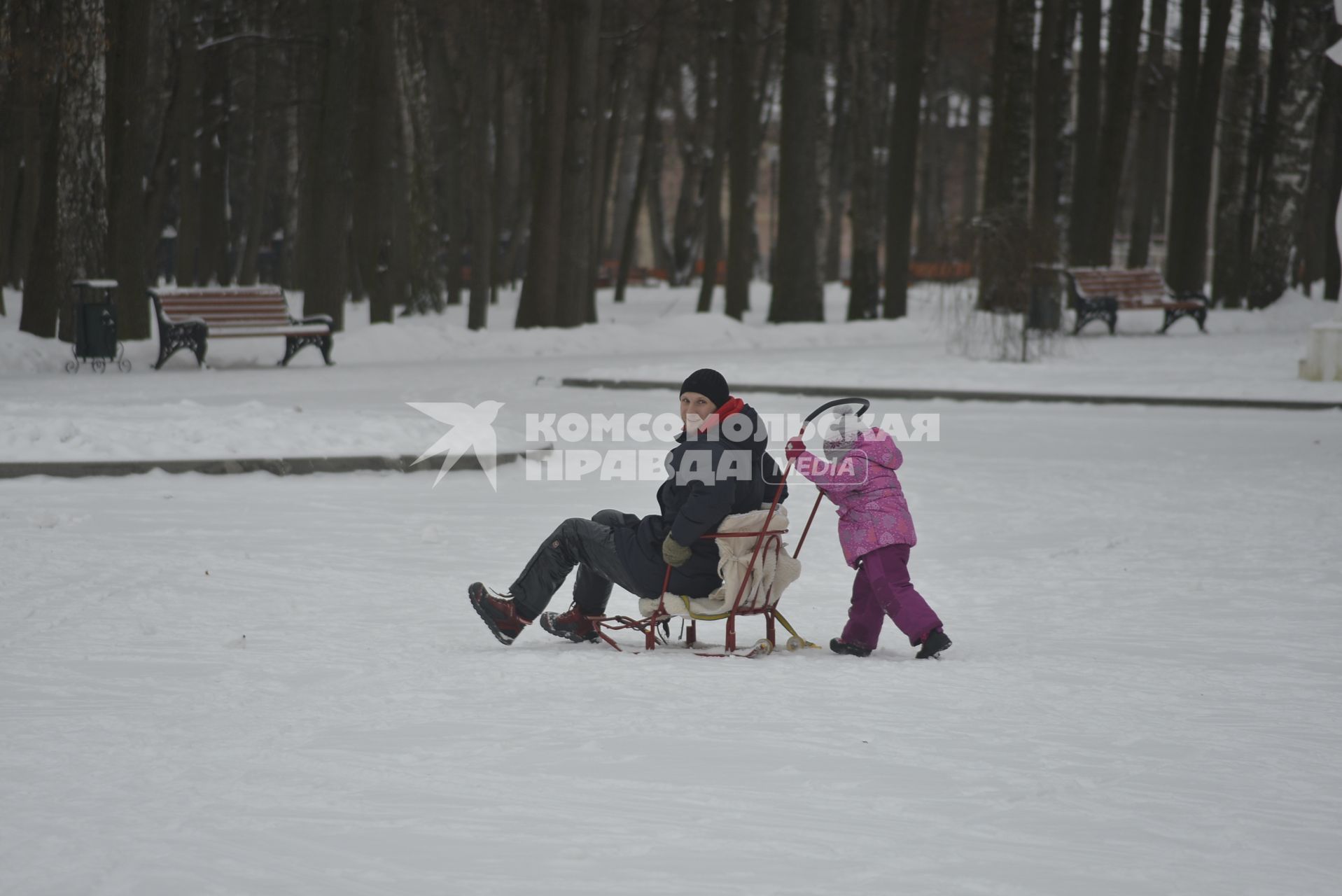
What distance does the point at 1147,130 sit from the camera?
143 feet

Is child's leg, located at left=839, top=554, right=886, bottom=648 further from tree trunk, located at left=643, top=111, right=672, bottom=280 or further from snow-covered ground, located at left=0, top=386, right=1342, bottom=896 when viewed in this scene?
tree trunk, located at left=643, top=111, right=672, bottom=280

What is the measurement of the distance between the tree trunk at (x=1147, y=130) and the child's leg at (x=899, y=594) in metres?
30.2

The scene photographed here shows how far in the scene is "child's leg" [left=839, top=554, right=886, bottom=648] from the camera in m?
6.51

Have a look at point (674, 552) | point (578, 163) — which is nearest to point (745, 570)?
point (674, 552)

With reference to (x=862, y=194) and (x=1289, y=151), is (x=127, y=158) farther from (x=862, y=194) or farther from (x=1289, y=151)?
(x=1289, y=151)

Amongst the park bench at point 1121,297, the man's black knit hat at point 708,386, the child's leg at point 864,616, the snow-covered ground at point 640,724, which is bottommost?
the snow-covered ground at point 640,724

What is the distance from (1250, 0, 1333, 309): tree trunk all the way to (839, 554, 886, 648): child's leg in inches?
1063

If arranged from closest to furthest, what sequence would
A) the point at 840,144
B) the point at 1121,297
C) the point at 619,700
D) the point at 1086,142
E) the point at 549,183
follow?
the point at 619,700
the point at 549,183
the point at 1121,297
the point at 1086,142
the point at 840,144

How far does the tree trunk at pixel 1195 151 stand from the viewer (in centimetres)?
3031

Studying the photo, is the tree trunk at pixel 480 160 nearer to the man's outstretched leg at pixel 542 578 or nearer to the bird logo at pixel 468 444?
the bird logo at pixel 468 444

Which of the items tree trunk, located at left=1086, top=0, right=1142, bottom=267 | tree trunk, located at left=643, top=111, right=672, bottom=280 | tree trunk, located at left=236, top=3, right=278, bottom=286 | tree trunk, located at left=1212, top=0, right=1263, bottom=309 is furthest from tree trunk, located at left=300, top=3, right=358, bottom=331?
tree trunk, located at left=643, top=111, right=672, bottom=280

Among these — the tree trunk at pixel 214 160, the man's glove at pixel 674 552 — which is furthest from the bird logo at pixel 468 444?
the tree trunk at pixel 214 160

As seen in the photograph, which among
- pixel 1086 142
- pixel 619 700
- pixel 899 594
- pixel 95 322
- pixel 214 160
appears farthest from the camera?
pixel 214 160

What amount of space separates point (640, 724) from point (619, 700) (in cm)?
37
